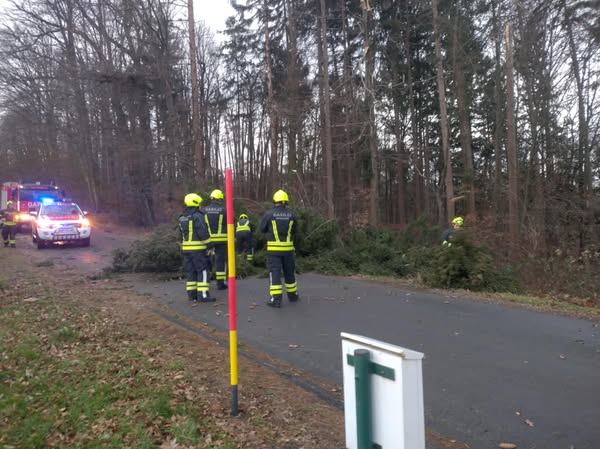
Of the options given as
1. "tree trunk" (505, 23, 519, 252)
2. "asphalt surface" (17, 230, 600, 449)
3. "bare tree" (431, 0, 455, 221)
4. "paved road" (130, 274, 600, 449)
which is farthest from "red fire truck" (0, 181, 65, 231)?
"tree trunk" (505, 23, 519, 252)

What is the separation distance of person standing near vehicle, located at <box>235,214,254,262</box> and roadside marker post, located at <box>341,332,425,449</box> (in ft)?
32.8

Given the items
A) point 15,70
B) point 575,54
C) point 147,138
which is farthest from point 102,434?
point 15,70

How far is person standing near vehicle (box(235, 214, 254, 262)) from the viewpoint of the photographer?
42.2ft

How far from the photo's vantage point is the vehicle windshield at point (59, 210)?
19.7m

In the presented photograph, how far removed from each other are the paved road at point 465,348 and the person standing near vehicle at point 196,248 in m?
0.36

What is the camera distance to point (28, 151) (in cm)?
4509

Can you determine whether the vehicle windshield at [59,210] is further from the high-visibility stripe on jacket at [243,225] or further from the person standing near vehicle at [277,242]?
the person standing near vehicle at [277,242]

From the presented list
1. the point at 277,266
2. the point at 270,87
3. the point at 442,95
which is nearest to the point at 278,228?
the point at 277,266

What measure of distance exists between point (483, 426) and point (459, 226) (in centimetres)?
812

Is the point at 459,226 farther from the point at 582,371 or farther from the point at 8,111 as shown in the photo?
the point at 8,111

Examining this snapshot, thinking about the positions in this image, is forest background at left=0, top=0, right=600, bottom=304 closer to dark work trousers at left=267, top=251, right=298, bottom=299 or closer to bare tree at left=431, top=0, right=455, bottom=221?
bare tree at left=431, top=0, right=455, bottom=221

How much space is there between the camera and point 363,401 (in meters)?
2.81

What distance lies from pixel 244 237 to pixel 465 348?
301 inches

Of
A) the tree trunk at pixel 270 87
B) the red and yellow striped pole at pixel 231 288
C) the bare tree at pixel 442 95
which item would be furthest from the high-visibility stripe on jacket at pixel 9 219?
the red and yellow striped pole at pixel 231 288
